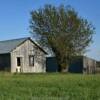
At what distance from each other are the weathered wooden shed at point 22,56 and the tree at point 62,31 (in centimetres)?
241

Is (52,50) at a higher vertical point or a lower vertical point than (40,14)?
lower

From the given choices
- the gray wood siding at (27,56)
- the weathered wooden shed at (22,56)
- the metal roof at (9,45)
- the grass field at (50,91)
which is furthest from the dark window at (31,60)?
the grass field at (50,91)

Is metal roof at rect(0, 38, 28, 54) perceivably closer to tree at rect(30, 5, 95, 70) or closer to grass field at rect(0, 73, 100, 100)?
tree at rect(30, 5, 95, 70)

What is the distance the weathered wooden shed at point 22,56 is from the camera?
52.1 meters

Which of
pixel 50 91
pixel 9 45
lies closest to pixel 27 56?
pixel 9 45

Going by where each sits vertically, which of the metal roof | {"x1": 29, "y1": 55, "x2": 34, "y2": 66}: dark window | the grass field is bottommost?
the grass field

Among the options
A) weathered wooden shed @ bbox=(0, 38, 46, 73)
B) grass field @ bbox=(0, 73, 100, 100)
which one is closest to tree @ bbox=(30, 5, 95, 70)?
weathered wooden shed @ bbox=(0, 38, 46, 73)

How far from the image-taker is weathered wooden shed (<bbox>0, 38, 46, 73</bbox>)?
5206 cm

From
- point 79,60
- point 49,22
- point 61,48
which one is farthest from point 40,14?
point 79,60

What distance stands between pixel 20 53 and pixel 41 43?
6672 millimetres

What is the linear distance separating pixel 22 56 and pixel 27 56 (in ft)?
4.11

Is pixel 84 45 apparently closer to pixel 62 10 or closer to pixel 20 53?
pixel 62 10

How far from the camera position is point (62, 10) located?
59.0 m

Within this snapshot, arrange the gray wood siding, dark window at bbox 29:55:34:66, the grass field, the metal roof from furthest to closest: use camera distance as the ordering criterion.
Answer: dark window at bbox 29:55:34:66
the metal roof
the gray wood siding
the grass field
